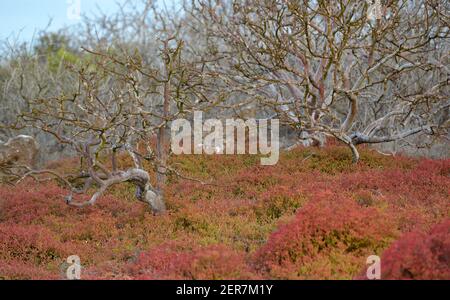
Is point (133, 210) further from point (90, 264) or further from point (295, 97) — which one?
point (295, 97)

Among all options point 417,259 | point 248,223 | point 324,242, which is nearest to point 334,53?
point 248,223

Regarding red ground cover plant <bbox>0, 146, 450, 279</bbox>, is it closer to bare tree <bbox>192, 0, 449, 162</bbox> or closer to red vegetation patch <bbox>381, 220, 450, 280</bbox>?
red vegetation patch <bbox>381, 220, 450, 280</bbox>

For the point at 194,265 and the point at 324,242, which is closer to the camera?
the point at 194,265

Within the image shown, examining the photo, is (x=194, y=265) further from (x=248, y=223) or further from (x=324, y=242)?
(x=248, y=223)

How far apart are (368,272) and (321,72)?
7.33m

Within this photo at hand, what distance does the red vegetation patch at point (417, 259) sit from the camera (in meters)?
5.54

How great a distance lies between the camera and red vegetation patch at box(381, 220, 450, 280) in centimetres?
554

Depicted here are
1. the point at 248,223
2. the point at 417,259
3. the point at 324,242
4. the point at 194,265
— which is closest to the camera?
the point at 417,259

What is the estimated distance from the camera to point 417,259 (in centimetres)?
562

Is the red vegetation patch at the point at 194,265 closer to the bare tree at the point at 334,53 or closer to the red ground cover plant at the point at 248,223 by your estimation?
the red ground cover plant at the point at 248,223

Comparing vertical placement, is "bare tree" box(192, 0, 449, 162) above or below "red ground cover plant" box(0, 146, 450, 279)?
above

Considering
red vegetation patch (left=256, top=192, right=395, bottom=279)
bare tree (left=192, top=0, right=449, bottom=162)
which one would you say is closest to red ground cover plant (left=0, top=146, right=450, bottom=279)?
red vegetation patch (left=256, top=192, right=395, bottom=279)


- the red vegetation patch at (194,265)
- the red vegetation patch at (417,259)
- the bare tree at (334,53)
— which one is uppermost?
the bare tree at (334,53)

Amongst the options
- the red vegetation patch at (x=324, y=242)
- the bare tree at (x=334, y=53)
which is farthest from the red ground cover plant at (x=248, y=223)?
the bare tree at (x=334, y=53)
